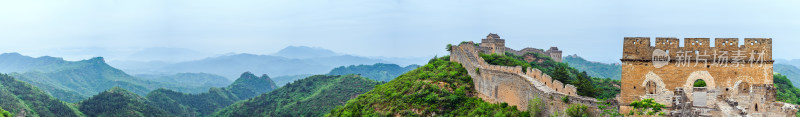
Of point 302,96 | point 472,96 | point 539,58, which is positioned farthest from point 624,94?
point 302,96

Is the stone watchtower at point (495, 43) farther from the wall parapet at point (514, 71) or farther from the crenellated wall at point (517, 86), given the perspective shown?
the crenellated wall at point (517, 86)

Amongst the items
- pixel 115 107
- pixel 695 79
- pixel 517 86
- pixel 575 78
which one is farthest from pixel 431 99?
pixel 115 107

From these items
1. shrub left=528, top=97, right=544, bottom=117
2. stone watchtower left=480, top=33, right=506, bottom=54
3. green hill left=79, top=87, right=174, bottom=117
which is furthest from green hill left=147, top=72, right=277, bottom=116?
shrub left=528, top=97, right=544, bottom=117

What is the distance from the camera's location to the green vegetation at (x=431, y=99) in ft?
113

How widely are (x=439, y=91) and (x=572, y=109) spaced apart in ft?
60.5

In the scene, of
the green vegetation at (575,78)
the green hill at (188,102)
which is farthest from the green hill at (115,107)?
the green vegetation at (575,78)

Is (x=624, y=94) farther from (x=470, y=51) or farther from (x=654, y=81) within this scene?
(x=470, y=51)

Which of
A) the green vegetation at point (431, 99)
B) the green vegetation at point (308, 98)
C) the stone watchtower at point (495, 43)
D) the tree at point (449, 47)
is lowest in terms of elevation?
the green vegetation at point (308, 98)

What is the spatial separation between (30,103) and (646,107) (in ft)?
369

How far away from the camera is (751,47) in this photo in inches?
758

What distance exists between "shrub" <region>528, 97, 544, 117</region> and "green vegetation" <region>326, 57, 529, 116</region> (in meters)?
3.56

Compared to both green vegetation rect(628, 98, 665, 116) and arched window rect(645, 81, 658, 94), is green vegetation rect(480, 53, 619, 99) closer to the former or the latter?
arched window rect(645, 81, 658, 94)

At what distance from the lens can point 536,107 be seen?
23.9 metres

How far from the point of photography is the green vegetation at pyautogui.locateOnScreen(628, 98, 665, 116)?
17.4 metres
